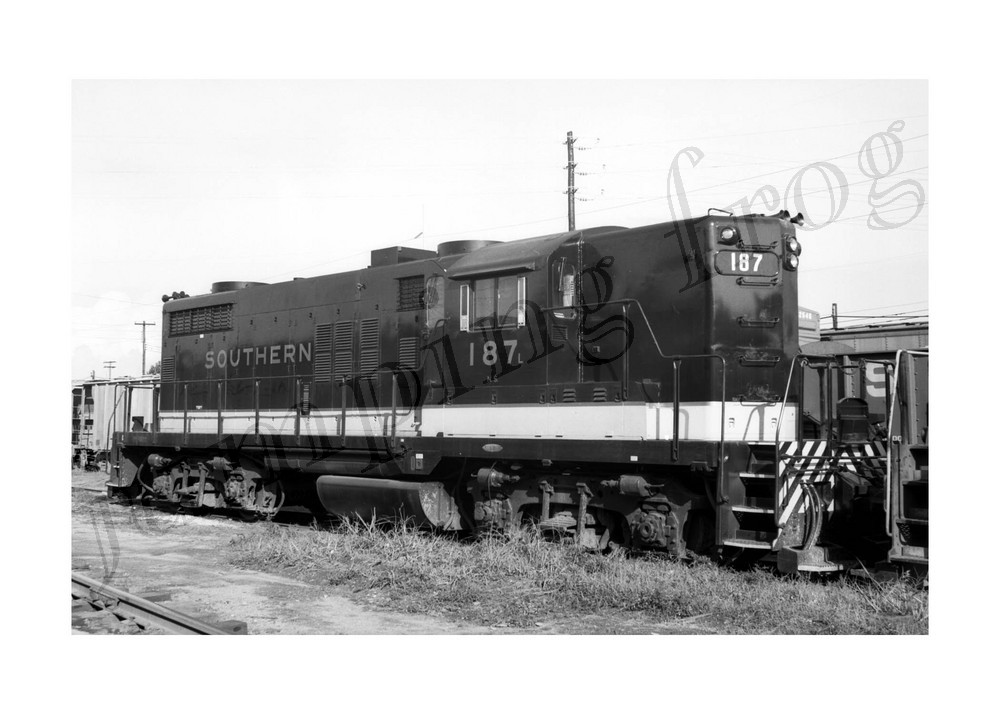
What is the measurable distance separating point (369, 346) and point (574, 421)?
3.72 metres

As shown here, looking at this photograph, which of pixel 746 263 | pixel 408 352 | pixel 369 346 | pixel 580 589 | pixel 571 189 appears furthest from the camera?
pixel 571 189

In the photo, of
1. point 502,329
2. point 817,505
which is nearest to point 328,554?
point 502,329

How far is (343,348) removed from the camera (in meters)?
12.6

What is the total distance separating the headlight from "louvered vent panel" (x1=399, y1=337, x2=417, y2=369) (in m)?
4.11

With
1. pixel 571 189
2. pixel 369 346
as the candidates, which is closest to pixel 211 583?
pixel 369 346

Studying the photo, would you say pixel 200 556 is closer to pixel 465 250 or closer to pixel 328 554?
pixel 328 554

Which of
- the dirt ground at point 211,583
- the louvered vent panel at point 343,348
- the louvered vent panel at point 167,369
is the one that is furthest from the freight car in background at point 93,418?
the louvered vent panel at point 343,348

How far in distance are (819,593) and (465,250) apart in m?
5.85

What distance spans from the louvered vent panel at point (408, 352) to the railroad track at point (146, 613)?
463 cm

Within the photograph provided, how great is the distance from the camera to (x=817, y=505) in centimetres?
822

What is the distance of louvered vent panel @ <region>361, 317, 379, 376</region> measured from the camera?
39.4 ft

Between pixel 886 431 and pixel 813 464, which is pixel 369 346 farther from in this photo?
pixel 886 431

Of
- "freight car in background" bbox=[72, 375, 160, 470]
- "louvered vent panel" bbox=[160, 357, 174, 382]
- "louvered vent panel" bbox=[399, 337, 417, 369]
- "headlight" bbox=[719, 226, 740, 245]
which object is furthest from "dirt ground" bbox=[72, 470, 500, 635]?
"freight car in background" bbox=[72, 375, 160, 470]

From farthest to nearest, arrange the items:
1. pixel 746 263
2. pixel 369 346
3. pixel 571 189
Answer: pixel 571 189, pixel 369 346, pixel 746 263
